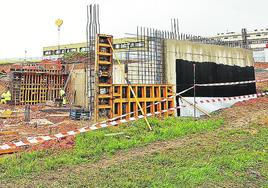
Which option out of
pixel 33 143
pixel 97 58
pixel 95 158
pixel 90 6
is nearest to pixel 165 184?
pixel 95 158

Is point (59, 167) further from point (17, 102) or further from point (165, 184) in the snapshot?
point (17, 102)

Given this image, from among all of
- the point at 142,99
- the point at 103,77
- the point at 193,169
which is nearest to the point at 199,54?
the point at 142,99

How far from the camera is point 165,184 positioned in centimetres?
508

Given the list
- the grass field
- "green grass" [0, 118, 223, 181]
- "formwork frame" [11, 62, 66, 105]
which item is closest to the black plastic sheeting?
"green grass" [0, 118, 223, 181]

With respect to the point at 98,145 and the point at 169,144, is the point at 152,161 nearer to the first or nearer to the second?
the point at 169,144

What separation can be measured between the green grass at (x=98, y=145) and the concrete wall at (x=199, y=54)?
3.69m

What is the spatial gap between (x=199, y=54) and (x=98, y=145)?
940 centimetres

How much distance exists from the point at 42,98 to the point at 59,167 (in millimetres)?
20308

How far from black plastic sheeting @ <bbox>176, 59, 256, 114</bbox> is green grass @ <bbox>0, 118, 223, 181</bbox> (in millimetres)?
3559

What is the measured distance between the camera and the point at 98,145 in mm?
8148

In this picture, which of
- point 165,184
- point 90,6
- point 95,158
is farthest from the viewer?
point 90,6

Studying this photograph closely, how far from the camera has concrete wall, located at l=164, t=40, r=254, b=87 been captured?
14141 millimetres

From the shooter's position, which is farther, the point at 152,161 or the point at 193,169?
the point at 152,161

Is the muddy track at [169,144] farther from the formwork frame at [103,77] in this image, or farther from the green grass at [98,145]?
the formwork frame at [103,77]
